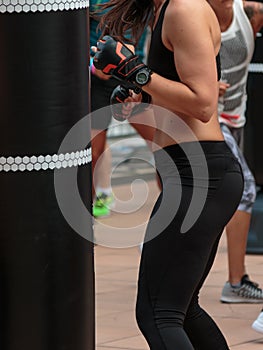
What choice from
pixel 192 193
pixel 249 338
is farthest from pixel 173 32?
pixel 249 338

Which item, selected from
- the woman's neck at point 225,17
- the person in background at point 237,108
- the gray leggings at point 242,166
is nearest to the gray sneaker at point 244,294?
the person in background at point 237,108

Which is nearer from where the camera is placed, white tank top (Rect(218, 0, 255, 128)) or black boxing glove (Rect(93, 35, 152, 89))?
black boxing glove (Rect(93, 35, 152, 89))

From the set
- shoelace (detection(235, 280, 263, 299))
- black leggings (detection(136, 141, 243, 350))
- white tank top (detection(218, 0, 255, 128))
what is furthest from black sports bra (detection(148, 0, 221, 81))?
shoelace (detection(235, 280, 263, 299))

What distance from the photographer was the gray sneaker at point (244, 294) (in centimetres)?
604

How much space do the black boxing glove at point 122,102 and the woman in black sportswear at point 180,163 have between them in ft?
0.46

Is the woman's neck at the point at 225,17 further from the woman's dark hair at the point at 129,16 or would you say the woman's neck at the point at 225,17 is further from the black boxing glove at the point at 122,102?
the black boxing glove at the point at 122,102

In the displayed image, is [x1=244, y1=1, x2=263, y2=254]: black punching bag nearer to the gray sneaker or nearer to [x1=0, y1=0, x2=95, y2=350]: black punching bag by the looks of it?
the gray sneaker

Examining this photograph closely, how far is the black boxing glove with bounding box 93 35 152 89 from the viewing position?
372 cm

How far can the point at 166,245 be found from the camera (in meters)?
3.73

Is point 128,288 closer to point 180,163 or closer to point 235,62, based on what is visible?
point 235,62

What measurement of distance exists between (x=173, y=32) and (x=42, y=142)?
672 millimetres

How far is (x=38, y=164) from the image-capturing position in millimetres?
3424

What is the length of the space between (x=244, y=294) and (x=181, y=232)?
242 cm

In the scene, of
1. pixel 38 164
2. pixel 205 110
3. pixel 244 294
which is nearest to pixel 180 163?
pixel 205 110
